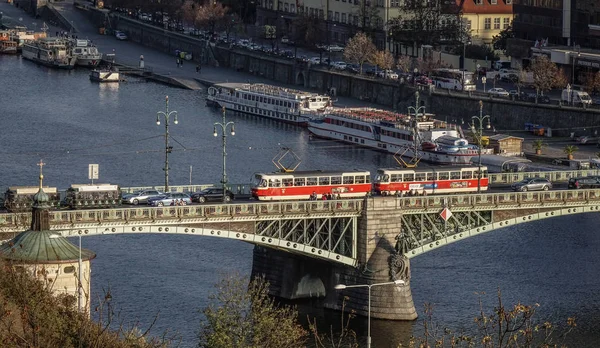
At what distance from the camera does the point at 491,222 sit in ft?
272

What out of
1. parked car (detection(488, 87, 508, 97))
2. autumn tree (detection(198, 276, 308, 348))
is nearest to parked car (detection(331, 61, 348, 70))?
parked car (detection(488, 87, 508, 97))

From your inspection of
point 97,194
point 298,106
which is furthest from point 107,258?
point 298,106

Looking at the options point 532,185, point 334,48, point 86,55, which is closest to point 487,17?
point 334,48

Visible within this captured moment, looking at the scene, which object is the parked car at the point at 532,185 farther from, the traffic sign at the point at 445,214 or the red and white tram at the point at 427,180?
the traffic sign at the point at 445,214

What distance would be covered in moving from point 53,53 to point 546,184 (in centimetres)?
9823

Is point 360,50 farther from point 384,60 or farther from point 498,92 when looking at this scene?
point 498,92

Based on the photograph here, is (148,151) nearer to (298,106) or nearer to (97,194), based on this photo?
(298,106)

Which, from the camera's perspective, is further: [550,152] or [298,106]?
[298,106]

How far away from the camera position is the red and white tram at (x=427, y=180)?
85.6 meters

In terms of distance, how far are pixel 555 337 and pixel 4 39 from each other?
418ft

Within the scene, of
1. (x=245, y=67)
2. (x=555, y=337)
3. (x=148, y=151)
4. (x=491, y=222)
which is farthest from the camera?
(x=245, y=67)

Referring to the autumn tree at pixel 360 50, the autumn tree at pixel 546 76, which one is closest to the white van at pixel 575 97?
the autumn tree at pixel 546 76

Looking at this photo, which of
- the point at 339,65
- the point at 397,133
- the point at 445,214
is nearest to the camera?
the point at 445,214

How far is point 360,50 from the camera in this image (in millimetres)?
157500
